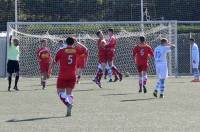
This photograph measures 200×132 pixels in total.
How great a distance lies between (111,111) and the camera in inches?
683

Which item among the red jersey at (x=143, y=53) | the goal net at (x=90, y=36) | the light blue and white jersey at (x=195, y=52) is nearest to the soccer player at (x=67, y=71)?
the red jersey at (x=143, y=53)

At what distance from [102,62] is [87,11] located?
2363 cm

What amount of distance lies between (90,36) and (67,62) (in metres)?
20.8

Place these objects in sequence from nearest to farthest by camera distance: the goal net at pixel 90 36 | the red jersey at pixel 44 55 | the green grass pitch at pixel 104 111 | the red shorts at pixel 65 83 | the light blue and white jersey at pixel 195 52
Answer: the green grass pitch at pixel 104 111, the red shorts at pixel 65 83, the red jersey at pixel 44 55, the light blue and white jersey at pixel 195 52, the goal net at pixel 90 36

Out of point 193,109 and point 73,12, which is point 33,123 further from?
point 73,12

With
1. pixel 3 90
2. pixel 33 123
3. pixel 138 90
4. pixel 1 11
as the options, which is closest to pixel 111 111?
pixel 33 123

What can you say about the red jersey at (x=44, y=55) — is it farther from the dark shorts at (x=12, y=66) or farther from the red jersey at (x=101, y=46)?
the red jersey at (x=101, y=46)

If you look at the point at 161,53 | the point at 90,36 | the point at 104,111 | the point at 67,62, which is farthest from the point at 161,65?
the point at 90,36

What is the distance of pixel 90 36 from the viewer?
3778cm

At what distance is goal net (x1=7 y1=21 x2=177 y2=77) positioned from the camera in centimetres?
3581

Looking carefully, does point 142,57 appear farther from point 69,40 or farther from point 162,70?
point 69,40

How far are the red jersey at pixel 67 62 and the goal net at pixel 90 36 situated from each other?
59.5 ft

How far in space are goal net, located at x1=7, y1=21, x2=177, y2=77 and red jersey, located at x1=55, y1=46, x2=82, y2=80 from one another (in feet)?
59.5

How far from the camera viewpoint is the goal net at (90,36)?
35812 mm
